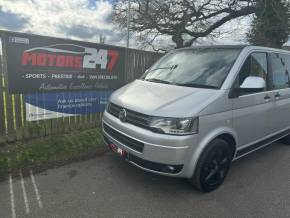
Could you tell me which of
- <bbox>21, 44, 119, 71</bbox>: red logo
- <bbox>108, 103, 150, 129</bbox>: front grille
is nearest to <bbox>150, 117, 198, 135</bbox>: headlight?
<bbox>108, 103, 150, 129</bbox>: front grille

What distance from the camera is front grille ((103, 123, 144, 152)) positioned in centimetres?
309

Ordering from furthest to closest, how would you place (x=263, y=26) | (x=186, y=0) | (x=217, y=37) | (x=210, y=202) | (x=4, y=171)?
(x=217, y=37), (x=263, y=26), (x=186, y=0), (x=4, y=171), (x=210, y=202)

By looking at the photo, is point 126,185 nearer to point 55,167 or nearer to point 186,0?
point 55,167

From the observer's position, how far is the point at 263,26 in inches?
517

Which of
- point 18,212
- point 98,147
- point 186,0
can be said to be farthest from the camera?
point 186,0

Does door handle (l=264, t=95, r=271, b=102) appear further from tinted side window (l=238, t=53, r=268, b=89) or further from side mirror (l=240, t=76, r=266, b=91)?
side mirror (l=240, t=76, r=266, b=91)

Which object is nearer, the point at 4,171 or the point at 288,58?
the point at 4,171

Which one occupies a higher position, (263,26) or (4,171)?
(263,26)

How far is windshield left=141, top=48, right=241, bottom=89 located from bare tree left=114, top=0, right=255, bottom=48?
883 cm

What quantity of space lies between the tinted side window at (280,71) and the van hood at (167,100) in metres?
1.79

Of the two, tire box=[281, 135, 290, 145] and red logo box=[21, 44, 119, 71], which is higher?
red logo box=[21, 44, 119, 71]

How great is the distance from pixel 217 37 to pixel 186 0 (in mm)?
3033

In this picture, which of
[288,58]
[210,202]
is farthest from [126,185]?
[288,58]

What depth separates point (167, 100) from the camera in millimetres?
3139
